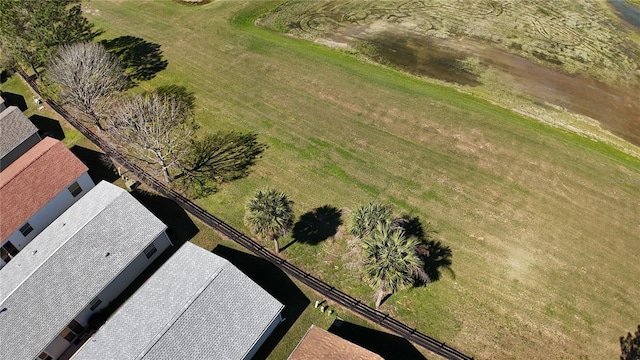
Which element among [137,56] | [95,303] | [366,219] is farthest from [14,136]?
[366,219]

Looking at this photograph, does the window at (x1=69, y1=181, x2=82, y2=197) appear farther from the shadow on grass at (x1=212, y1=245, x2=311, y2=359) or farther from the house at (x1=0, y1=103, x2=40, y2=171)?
the shadow on grass at (x1=212, y1=245, x2=311, y2=359)

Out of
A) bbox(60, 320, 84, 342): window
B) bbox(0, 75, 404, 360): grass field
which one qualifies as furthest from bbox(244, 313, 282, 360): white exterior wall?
bbox(60, 320, 84, 342): window

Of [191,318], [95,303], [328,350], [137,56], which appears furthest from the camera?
[137,56]

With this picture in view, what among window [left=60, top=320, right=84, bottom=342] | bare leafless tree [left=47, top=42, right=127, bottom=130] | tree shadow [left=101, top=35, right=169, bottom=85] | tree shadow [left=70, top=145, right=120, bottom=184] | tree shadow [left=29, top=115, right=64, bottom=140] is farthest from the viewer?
tree shadow [left=101, top=35, right=169, bottom=85]

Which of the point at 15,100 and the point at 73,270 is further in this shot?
the point at 15,100

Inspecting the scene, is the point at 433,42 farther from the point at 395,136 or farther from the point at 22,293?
the point at 22,293

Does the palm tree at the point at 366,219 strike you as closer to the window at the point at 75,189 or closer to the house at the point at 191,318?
the house at the point at 191,318

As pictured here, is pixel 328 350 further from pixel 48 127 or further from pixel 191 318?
pixel 48 127
